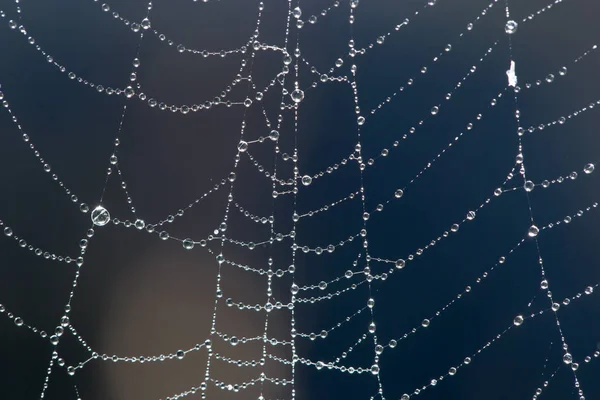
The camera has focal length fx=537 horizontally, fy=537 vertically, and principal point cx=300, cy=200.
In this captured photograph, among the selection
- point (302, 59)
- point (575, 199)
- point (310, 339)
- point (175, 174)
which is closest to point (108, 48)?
point (175, 174)

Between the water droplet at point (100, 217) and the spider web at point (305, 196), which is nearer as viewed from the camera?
the water droplet at point (100, 217)

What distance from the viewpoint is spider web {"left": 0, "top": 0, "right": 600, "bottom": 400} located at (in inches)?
63.2

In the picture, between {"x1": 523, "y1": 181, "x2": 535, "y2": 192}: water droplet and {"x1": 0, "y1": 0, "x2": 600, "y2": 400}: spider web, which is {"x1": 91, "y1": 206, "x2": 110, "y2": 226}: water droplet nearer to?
{"x1": 0, "y1": 0, "x2": 600, "y2": 400}: spider web

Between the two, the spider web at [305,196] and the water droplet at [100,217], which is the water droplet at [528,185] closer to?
the spider web at [305,196]

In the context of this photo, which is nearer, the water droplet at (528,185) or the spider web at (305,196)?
the water droplet at (528,185)

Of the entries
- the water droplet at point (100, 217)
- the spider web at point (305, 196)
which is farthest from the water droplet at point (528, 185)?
the water droplet at point (100, 217)

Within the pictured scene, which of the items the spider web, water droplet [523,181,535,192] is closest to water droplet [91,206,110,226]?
the spider web

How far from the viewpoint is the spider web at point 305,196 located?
5.27ft

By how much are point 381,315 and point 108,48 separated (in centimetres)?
121

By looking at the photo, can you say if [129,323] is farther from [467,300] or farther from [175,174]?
[467,300]

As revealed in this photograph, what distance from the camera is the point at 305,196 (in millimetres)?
1790

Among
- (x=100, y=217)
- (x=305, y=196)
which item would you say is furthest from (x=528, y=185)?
(x=100, y=217)

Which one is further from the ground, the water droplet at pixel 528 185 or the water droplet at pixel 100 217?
the water droplet at pixel 528 185

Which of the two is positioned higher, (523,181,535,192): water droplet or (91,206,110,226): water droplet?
(523,181,535,192): water droplet
